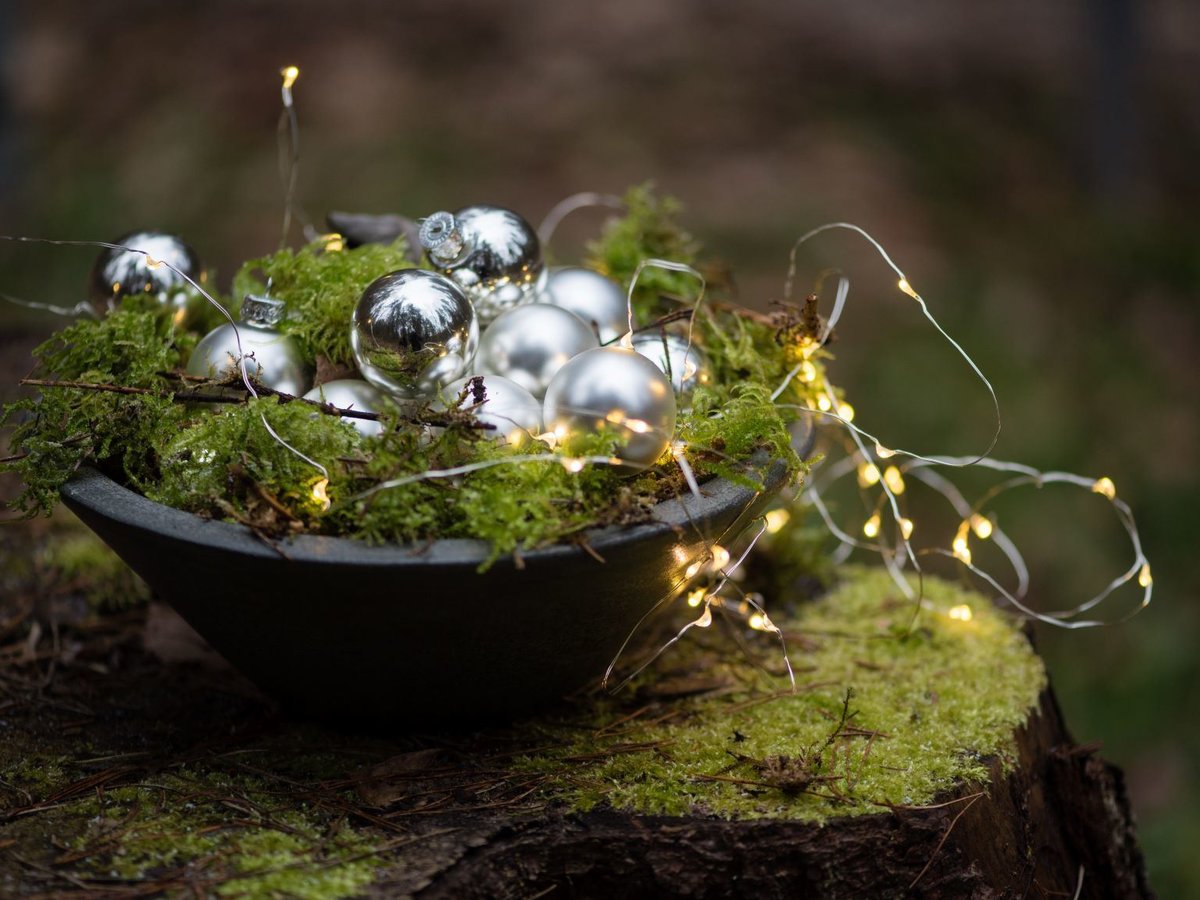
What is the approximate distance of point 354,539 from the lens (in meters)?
1.34

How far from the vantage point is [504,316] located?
5.72 ft

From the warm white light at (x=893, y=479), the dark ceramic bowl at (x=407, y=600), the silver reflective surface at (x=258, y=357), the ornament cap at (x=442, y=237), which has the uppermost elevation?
the ornament cap at (x=442, y=237)

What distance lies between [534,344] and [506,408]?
0.55ft

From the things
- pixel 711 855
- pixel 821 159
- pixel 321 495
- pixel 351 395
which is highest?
pixel 821 159

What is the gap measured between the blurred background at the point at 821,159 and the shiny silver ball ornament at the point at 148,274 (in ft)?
8.47

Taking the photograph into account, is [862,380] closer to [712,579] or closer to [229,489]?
[712,579]

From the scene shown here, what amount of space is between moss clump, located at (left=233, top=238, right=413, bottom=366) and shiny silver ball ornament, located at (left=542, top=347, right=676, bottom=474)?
0.42 m

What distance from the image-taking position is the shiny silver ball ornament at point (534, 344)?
168cm

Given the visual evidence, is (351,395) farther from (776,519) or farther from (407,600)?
(776,519)

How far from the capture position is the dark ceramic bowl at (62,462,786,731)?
1.31 metres

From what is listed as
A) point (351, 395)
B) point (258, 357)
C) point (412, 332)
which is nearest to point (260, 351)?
point (258, 357)

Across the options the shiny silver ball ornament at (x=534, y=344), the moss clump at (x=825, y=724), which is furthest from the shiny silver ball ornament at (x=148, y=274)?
the moss clump at (x=825, y=724)

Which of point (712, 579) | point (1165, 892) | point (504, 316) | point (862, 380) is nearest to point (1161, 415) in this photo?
point (862, 380)

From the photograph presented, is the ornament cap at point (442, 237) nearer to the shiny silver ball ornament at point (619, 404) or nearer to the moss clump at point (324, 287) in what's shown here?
the moss clump at point (324, 287)
